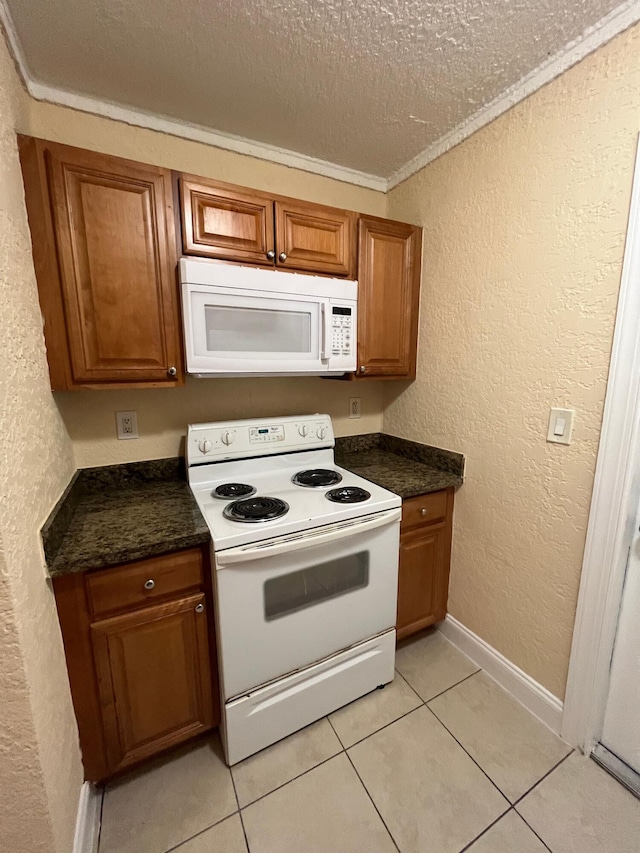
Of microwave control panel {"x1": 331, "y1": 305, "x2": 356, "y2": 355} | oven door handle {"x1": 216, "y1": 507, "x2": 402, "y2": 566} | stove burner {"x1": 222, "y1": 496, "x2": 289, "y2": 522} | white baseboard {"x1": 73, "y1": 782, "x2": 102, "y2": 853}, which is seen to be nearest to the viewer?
white baseboard {"x1": 73, "y1": 782, "x2": 102, "y2": 853}

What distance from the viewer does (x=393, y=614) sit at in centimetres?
157

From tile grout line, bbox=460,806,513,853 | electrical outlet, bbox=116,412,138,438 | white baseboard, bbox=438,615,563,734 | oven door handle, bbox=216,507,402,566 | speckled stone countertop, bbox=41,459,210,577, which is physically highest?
electrical outlet, bbox=116,412,138,438

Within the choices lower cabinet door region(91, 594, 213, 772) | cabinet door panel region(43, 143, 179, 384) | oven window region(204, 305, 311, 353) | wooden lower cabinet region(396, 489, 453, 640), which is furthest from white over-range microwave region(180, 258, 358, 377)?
lower cabinet door region(91, 594, 213, 772)

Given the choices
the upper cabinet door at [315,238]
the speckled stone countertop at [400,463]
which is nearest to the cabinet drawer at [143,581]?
the speckled stone countertop at [400,463]

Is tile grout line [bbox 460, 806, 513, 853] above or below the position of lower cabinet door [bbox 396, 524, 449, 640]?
below

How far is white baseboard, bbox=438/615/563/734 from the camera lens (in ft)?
4.65

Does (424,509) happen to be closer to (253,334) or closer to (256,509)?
(256,509)

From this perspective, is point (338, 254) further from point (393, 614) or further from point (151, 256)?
point (393, 614)

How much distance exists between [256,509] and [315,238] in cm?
120

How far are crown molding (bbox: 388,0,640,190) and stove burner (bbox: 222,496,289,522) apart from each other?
5.86ft

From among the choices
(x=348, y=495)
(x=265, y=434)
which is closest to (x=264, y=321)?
(x=265, y=434)

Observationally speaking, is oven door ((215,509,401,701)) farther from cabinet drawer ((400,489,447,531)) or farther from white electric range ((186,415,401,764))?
cabinet drawer ((400,489,447,531))

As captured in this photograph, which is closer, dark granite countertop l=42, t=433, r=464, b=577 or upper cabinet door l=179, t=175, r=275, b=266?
dark granite countertop l=42, t=433, r=464, b=577

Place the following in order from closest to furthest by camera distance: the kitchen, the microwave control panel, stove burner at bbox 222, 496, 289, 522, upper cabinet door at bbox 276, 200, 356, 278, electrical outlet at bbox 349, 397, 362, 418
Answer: the kitchen, stove burner at bbox 222, 496, 289, 522, upper cabinet door at bbox 276, 200, 356, 278, the microwave control panel, electrical outlet at bbox 349, 397, 362, 418
